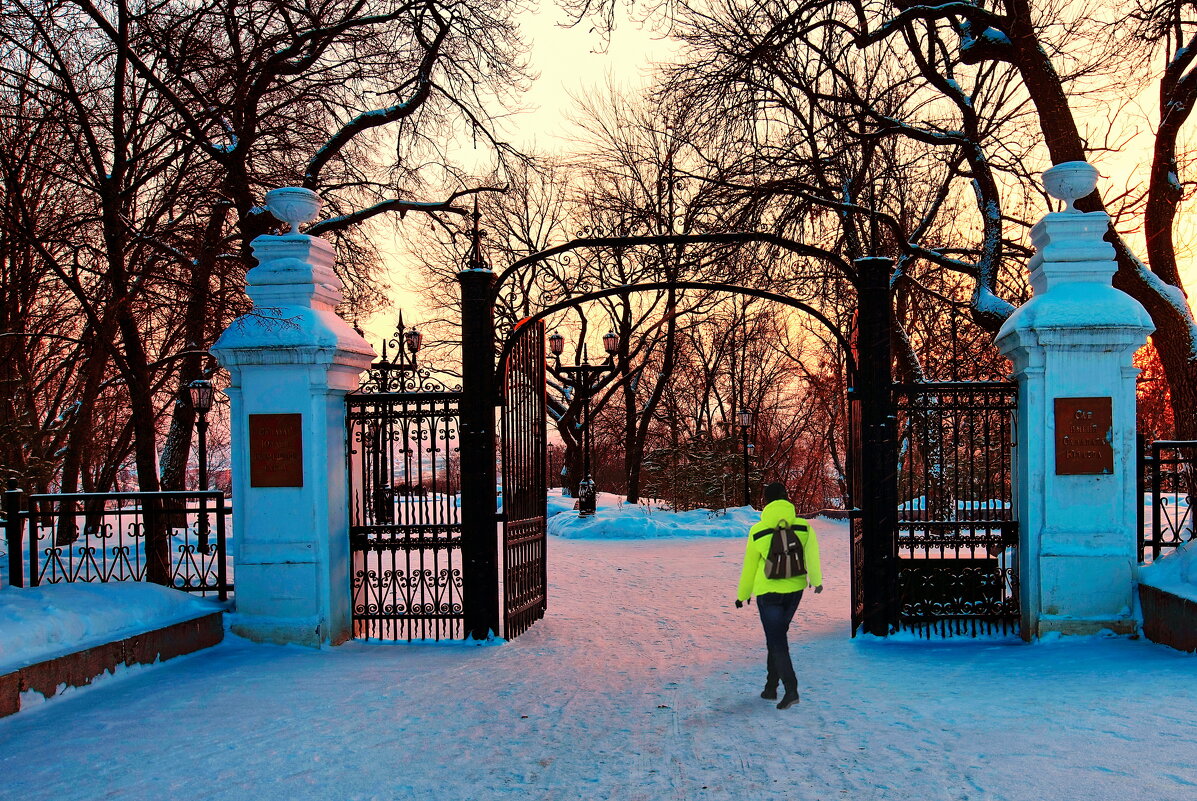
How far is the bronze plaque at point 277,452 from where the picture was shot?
878cm

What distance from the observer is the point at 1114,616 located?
8.27 metres

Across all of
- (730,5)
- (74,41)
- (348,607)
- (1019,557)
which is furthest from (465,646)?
(730,5)

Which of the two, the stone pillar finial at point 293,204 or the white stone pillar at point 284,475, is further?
the stone pillar finial at point 293,204

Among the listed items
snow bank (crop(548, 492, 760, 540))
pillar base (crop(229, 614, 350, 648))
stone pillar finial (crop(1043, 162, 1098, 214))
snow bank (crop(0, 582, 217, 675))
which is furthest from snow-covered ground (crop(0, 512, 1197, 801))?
snow bank (crop(548, 492, 760, 540))

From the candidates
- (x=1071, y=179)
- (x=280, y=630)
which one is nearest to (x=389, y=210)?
(x=280, y=630)

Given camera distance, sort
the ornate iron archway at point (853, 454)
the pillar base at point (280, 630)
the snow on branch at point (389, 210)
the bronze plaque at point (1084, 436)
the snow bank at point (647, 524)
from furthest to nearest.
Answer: the snow bank at point (647, 524) → the snow on branch at point (389, 210) → the ornate iron archway at point (853, 454) → the pillar base at point (280, 630) → the bronze plaque at point (1084, 436)

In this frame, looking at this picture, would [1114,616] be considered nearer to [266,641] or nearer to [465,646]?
[465,646]

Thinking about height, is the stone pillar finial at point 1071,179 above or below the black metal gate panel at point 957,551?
above

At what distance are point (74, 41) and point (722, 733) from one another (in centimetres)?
1138

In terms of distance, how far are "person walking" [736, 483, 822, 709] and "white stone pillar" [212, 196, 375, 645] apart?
4244 millimetres

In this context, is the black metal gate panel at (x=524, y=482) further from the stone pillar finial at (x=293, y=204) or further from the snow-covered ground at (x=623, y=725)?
the stone pillar finial at (x=293, y=204)

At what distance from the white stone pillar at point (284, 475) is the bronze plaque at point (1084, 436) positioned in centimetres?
689

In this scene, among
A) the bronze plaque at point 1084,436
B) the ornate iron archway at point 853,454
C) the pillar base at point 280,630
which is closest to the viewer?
the bronze plaque at point 1084,436

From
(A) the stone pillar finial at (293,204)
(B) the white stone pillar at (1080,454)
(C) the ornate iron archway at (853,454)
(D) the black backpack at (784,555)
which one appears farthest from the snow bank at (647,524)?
(D) the black backpack at (784,555)
